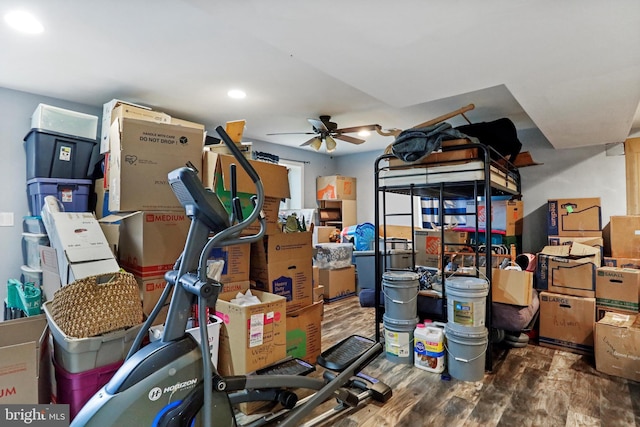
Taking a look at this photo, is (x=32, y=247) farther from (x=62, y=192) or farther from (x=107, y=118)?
(x=107, y=118)

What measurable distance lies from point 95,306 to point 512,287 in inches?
113

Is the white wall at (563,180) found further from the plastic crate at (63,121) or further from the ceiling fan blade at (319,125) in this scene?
the plastic crate at (63,121)

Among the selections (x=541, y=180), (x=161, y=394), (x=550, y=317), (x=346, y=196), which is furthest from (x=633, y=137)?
→ (x=161, y=394)

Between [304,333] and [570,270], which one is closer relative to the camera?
[304,333]

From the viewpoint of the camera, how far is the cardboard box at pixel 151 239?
2.19 metres

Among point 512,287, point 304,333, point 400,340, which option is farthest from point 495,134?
point 304,333

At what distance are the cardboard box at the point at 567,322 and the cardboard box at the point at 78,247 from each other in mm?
3563

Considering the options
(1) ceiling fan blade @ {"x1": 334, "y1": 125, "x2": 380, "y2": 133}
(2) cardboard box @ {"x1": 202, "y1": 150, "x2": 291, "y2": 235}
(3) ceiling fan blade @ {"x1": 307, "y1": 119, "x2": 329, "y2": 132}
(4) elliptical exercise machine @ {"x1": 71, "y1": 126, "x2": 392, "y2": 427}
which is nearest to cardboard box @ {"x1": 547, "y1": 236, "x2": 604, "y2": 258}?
(1) ceiling fan blade @ {"x1": 334, "y1": 125, "x2": 380, "y2": 133}

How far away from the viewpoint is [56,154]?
3146 mm

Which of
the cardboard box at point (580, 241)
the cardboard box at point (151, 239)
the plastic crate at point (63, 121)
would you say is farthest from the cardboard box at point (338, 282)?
the plastic crate at point (63, 121)

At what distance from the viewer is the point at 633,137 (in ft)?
13.5

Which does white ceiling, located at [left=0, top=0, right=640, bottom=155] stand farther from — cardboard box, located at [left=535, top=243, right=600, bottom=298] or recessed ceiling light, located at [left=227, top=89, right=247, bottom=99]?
cardboard box, located at [left=535, top=243, right=600, bottom=298]

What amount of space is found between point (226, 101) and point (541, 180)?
4.10 m

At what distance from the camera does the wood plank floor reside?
2.02 metres
